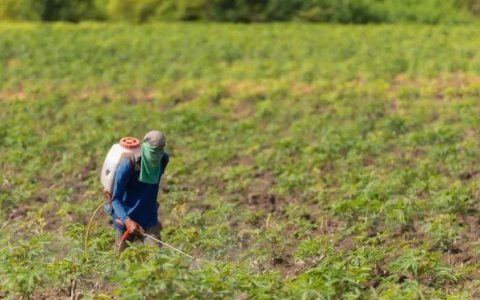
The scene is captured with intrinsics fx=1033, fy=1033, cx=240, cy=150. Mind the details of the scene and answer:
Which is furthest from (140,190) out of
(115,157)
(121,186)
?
(115,157)

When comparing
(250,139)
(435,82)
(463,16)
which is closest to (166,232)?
(250,139)

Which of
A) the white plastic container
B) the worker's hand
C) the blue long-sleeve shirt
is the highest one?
the white plastic container

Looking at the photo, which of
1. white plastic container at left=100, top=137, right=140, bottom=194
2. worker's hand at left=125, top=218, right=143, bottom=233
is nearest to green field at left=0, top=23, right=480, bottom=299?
worker's hand at left=125, top=218, right=143, bottom=233

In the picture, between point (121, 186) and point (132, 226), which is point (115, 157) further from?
point (132, 226)

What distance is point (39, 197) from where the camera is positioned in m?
11.2

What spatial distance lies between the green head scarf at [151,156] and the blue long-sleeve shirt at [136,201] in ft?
0.26

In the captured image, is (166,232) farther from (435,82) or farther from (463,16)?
(463,16)

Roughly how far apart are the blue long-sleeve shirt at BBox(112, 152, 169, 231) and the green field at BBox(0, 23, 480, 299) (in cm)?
37

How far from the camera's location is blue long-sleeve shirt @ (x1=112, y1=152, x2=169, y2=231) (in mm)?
7777

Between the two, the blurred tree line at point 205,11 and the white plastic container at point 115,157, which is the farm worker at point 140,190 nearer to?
the white plastic container at point 115,157

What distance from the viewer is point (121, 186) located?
773 cm

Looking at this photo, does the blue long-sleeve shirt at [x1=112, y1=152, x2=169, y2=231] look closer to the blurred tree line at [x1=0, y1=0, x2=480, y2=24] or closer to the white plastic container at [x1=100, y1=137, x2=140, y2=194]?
Answer: the white plastic container at [x1=100, y1=137, x2=140, y2=194]

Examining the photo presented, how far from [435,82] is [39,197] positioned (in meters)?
7.96

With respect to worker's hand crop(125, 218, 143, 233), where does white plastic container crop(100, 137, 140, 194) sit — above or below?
above
